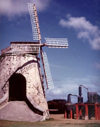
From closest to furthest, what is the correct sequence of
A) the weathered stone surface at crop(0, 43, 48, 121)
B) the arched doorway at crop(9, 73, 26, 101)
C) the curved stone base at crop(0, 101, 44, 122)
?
the curved stone base at crop(0, 101, 44, 122), the weathered stone surface at crop(0, 43, 48, 121), the arched doorway at crop(9, 73, 26, 101)

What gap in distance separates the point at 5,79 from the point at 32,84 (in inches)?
89.6

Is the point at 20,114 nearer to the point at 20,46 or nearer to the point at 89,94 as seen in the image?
the point at 20,46

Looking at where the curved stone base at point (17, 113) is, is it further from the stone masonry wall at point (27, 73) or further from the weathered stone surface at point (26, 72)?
the stone masonry wall at point (27, 73)

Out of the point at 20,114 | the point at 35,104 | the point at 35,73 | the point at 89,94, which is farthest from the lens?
the point at 89,94

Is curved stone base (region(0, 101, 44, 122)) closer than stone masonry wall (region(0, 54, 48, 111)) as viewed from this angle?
Yes

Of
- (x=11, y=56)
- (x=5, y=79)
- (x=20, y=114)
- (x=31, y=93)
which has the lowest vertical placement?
(x=20, y=114)

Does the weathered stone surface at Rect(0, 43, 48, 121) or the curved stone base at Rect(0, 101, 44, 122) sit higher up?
the weathered stone surface at Rect(0, 43, 48, 121)

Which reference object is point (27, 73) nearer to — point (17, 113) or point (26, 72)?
point (26, 72)

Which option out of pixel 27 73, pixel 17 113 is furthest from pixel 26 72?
pixel 17 113

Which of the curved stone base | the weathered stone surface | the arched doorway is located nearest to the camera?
the curved stone base

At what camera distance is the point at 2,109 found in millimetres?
16422

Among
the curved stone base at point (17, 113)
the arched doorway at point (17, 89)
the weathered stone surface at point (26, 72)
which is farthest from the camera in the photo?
the arched doorway at point (17, 89)

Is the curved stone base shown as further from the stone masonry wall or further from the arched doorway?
the arched doorway

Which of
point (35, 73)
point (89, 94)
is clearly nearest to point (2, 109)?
point (35, 73)
